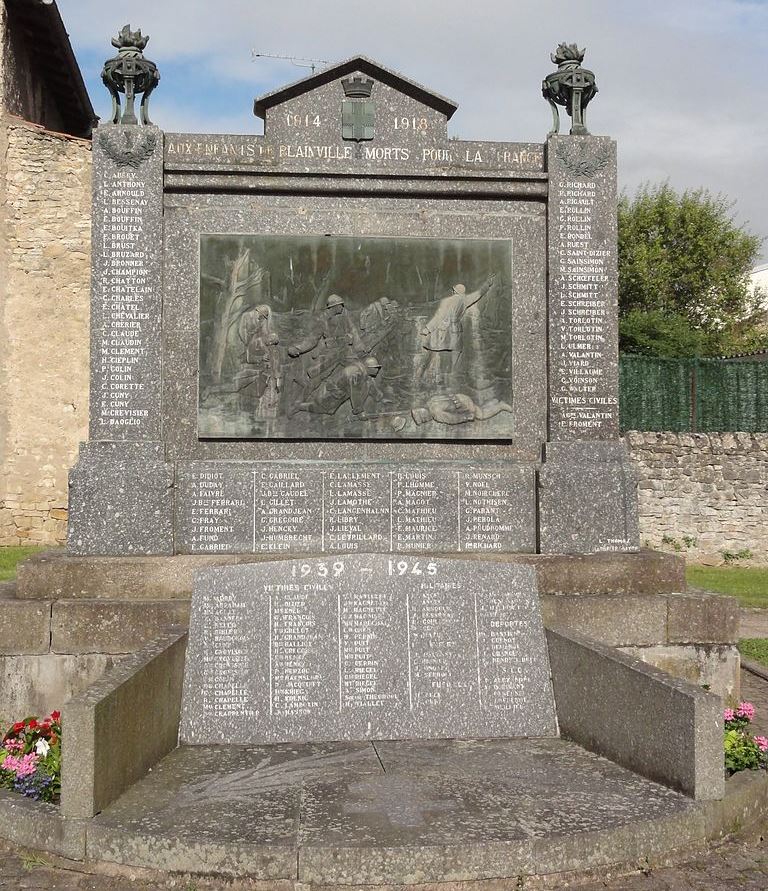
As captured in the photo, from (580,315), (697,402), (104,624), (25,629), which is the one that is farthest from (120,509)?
(697,402)

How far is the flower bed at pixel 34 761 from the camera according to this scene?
4.74 m

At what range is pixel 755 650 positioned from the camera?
978cm

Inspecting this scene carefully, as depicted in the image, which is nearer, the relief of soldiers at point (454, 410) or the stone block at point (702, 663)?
the stone block at point (702, 663)

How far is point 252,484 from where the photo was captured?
22.9ft

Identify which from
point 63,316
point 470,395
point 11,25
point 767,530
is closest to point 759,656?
point 470,395

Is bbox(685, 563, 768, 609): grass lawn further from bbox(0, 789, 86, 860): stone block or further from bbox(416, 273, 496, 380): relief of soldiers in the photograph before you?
bbox(0, 789, 86, 860): stone block

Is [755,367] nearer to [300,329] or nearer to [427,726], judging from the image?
[300,329]

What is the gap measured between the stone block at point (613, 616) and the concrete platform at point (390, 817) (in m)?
1.28

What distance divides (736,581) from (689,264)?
19564 millimetres

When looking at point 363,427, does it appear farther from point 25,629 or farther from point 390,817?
point 390,817

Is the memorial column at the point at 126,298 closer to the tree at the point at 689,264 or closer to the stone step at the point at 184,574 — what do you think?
the stone step at the point at 184,574

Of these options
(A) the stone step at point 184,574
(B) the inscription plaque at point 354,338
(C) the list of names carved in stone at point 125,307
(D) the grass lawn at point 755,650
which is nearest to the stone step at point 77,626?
(A) the stone step at point 184,574

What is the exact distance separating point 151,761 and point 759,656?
6636mm

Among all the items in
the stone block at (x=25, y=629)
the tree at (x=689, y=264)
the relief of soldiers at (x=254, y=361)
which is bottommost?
the stone block at (x=25, y=629)
